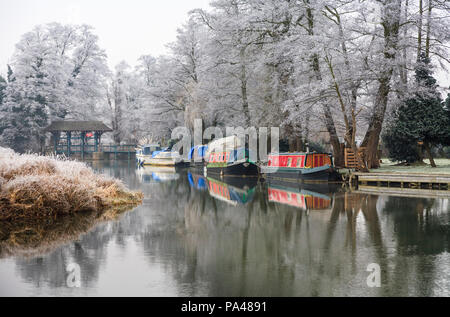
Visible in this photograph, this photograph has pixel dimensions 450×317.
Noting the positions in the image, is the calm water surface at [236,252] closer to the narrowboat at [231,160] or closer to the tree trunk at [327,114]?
the tree trunk at [327,114]

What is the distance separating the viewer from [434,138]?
1067 inches

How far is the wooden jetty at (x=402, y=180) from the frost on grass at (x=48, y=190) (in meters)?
12.2

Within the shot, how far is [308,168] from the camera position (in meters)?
26.3

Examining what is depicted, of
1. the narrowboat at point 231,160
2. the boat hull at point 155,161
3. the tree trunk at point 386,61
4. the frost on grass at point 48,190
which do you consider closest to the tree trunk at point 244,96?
the narrowboat at point 231,160

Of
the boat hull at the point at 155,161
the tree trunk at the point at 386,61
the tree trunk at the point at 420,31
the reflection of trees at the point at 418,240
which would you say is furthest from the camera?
the boat hull at the point at 155,161

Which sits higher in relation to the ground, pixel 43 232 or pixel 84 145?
pixel 84 145

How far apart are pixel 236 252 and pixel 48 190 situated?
21.4 feet

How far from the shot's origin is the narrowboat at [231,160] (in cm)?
3136

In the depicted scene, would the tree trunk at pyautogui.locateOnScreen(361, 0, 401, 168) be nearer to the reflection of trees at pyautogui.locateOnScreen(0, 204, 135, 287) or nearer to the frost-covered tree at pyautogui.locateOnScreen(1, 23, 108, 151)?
the reflection of trees at pyautogui.locateOnScreen(0, 204, 135, 287)

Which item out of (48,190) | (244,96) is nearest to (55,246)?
(48,190)

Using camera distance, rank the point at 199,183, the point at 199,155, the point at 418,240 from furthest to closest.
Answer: the point at 199,155 < the point at 199,183 < the point at 418,240

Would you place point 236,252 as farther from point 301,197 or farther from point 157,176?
point 157,176

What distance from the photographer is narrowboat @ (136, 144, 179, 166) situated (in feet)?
155

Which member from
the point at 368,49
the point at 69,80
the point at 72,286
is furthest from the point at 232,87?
the point at 69,80
